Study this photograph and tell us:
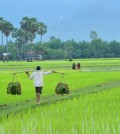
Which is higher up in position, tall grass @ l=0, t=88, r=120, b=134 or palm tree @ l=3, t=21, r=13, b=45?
palm tree @ l=3, t=21, r=13, b=45

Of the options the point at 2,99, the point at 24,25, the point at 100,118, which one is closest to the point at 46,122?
the point at 100,118

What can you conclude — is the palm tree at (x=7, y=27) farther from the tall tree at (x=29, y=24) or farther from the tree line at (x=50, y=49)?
the tall tree at (x=29, y=24)

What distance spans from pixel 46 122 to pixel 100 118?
Answer: 1.40 m

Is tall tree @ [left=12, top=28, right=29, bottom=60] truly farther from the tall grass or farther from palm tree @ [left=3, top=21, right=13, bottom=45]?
the tall grass

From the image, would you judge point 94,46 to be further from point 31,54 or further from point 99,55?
point 31,54

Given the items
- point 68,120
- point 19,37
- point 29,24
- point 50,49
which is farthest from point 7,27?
point 68,120

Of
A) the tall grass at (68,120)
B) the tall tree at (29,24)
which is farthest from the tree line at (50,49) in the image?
the tall grass at (68,120)

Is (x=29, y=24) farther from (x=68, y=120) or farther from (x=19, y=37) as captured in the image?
(x=68, y=120)

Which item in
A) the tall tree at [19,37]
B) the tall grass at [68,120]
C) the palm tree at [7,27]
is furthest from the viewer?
the tall tree at [19,37]

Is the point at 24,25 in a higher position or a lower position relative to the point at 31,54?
higher

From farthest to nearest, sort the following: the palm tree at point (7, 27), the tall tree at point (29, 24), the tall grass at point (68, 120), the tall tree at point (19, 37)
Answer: the tall tree at point (19, 37) < the tall tree at point (29, 24) < the palm tree at point (7, 27) < the tall grass at point (68, 120)

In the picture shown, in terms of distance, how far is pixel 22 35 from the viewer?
16162 centimetres

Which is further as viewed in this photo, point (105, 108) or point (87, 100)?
point (87, 100)

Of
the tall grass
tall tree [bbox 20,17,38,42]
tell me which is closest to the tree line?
tall tree [bbox 20,17,38,42]
